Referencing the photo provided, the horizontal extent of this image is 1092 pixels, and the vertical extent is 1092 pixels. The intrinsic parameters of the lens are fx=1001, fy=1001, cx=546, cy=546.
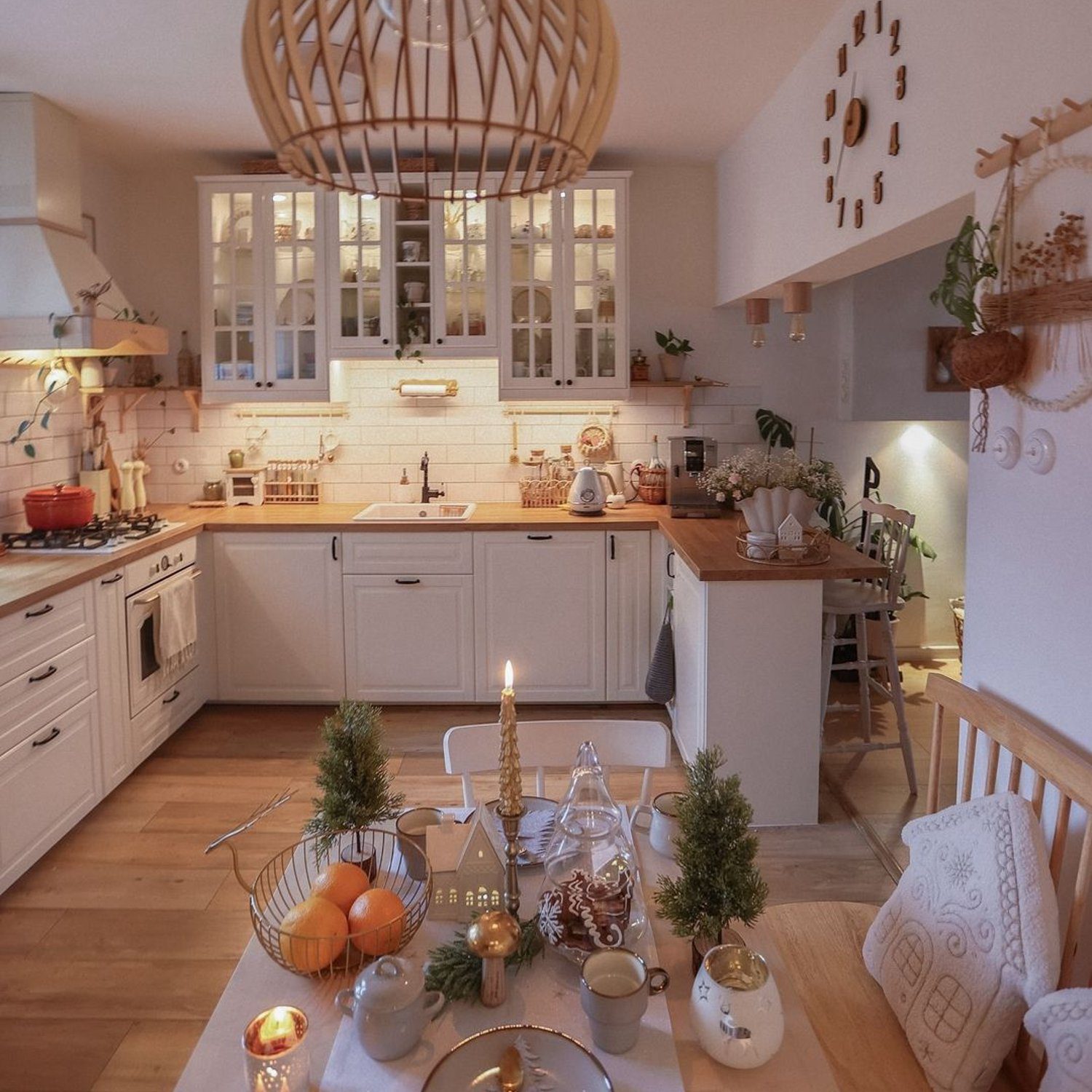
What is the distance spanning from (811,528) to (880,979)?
80.2 inches

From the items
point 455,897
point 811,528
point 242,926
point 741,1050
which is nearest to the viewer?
point 741,1050

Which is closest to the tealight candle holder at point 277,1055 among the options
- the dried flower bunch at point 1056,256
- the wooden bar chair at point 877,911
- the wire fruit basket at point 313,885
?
the wire fruit basket at point 313,885

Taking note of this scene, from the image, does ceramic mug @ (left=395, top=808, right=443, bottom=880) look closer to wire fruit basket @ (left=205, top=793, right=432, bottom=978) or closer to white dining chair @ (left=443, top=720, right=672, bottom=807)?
wire fruit basket @ (left=205, top=793, right=432, bottom=978)

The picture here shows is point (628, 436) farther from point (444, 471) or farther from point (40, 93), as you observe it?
point (40, 93)

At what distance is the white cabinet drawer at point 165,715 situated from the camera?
156 inches

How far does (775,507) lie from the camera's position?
11.7ft

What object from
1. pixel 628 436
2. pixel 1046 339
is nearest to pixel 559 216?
pixel 628 436

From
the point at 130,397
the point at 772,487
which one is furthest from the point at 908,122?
the point at 130,397

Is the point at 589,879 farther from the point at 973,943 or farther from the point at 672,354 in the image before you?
the point at 672,354

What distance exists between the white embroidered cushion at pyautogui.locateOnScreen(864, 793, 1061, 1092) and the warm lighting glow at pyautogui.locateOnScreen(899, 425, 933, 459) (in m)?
3.87

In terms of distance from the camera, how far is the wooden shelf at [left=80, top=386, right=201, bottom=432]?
15.1 feet

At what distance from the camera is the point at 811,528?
3.64 metres

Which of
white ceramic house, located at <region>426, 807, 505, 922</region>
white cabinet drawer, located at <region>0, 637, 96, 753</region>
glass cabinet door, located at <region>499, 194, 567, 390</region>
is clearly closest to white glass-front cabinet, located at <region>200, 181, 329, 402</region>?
glass cabinet door, located at <region>499, 194, 567, 390</region>

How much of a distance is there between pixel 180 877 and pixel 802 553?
2.32 metres
